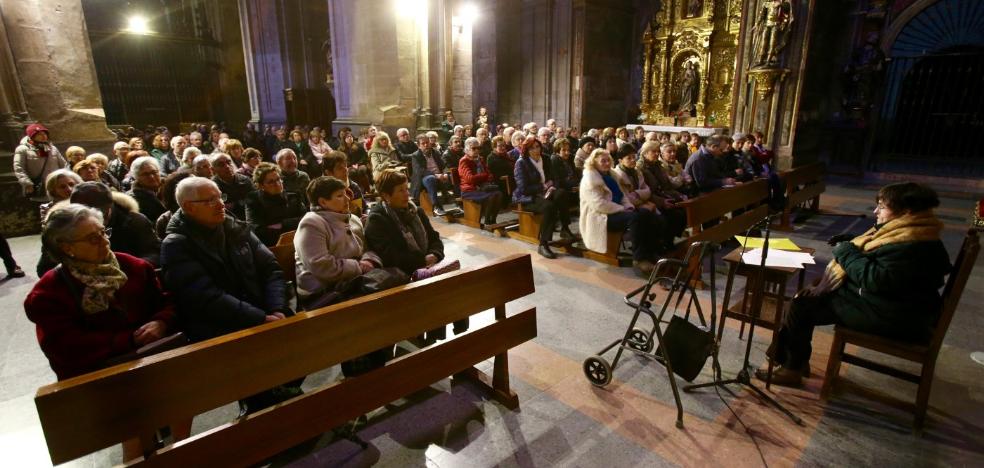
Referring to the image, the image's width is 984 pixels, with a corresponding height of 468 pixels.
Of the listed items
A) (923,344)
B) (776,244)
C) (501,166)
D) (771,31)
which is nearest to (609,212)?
(776,244)

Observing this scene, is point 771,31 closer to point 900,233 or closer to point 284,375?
point 900,233

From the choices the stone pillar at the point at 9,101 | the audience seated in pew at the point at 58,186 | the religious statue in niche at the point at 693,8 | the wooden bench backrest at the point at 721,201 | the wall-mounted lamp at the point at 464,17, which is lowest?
the wooden bench backrest at the point at 721,201

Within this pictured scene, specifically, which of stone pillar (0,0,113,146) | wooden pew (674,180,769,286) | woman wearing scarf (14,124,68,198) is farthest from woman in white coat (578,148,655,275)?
stone pillar (0,0,113,146)

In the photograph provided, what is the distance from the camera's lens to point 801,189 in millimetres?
7758

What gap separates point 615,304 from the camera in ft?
14.6

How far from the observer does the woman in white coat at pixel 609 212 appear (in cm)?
523

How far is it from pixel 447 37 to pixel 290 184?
7.27 metres

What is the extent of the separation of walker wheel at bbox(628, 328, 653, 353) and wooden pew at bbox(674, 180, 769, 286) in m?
1.42

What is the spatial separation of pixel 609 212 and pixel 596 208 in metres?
0.14

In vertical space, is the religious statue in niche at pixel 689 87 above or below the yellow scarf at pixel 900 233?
above

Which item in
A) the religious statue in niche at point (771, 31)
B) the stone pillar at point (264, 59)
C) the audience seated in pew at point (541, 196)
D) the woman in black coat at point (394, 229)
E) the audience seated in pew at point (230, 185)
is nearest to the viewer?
the woman in black coat at point (394, 229)

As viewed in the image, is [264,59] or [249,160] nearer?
[249,160]

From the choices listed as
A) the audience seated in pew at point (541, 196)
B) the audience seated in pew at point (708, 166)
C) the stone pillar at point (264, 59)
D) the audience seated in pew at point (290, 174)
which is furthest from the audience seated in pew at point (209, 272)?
the stone pillar at point (264, 59)

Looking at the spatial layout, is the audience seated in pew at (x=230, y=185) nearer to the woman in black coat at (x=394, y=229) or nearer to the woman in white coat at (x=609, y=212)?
the woman in black coat at (x=394, y=229)
